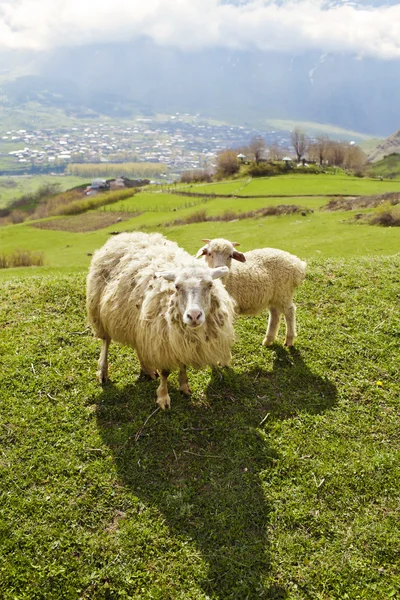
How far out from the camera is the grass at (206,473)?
4.08m

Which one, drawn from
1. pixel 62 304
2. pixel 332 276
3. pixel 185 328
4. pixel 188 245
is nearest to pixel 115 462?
pixel 185 328

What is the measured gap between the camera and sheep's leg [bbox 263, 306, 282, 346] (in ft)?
25.4

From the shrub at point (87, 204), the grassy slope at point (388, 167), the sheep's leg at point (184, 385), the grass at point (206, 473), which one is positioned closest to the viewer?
the grass at point (206, 473)

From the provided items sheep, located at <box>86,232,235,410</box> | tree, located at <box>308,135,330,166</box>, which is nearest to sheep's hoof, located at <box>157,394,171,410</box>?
sheep, located at <box>86,232,235,410</box>

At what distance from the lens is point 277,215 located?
131 feet

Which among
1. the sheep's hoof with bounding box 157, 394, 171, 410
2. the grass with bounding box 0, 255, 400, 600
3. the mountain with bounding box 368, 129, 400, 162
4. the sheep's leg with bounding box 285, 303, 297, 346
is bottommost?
the grass with bounding box 0, 255, 400, 600

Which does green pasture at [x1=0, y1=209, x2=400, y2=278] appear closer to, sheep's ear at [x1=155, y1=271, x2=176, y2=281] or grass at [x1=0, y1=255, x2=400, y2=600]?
grass at [x1=0, y1=255, x2=400, y2=600]

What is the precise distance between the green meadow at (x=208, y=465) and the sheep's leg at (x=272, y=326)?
0.20m

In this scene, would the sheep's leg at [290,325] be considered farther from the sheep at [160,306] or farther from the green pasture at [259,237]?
the green pasture at [259,237]

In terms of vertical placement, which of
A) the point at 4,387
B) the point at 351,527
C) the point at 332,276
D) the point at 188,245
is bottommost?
the point at 188,245

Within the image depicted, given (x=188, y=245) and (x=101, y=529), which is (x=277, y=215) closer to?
(x=188, y=245)

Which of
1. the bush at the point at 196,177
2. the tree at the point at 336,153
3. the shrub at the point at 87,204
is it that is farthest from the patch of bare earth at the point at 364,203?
the tree at the point at 336,153

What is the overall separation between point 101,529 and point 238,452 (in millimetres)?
1943

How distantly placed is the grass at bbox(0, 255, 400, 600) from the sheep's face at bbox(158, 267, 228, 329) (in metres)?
1.88
